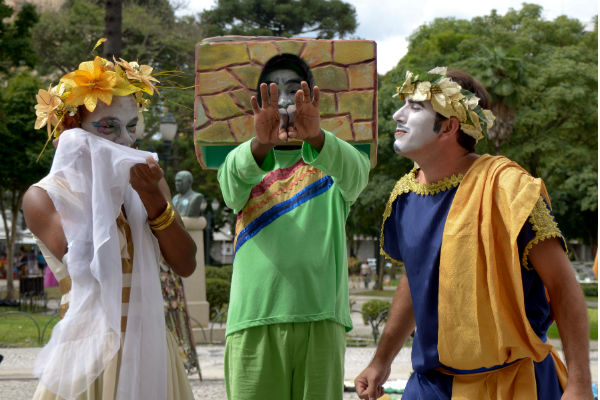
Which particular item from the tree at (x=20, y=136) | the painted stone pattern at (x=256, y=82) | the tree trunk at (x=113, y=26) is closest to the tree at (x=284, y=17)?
the tree at (x=20, y=136)

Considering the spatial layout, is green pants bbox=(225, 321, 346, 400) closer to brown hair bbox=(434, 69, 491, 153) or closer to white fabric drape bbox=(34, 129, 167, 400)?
white fabric drape bbox=(34, 129, 167, 400)

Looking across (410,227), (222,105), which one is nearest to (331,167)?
(410,227)

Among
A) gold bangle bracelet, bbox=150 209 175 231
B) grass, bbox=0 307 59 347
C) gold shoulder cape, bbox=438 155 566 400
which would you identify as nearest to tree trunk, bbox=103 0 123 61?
grass, bbox=0 307 59 347

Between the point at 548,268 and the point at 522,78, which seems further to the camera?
the point at 522,78

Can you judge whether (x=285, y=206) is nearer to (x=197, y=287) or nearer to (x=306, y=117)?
(x=306, y=117)

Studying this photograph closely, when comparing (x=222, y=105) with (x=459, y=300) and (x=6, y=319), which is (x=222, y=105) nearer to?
(x=459, y=300)

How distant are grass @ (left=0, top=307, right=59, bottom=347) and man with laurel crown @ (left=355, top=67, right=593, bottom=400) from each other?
31.3 ft

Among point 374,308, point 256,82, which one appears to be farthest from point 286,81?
point 374,308

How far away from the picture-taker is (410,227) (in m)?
3.03

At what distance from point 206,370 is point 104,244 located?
7.11m

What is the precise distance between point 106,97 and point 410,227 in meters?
1.26

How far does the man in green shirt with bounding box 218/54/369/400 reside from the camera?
3.49m

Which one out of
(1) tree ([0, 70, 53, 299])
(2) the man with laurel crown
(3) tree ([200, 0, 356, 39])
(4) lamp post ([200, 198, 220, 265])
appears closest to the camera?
(2) the man with laurel crown

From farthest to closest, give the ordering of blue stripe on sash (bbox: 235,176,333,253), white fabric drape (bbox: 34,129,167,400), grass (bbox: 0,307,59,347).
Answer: grass (bbox: 0,307,59,347)
blue stripe on sash (bbox: 235,176,333,253)
white fabric drape (bbox: 34,129,167,400)
